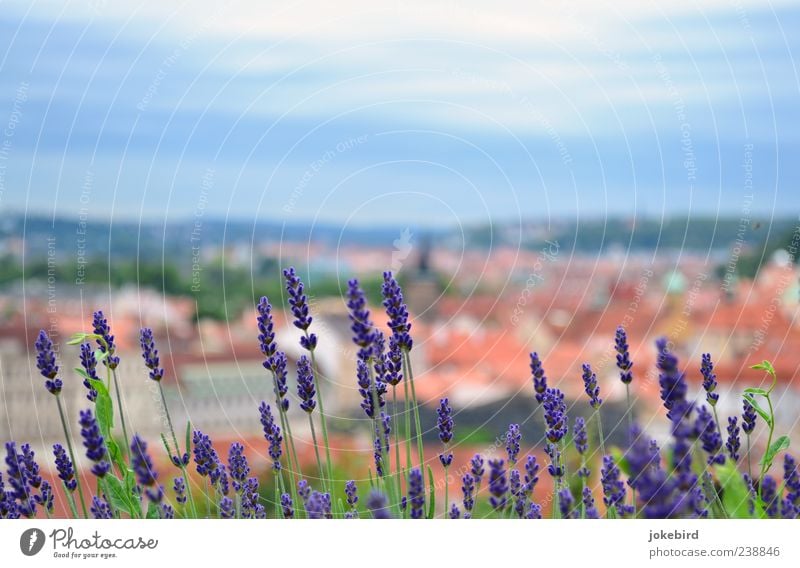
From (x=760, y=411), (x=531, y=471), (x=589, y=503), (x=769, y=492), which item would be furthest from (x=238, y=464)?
(x=769, y=492)

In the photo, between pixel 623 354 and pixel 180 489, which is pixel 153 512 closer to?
pixel 180 489

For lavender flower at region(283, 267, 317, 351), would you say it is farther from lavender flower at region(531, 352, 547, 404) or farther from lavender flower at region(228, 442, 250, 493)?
lavender flower at region(531, 352, 547, 404)

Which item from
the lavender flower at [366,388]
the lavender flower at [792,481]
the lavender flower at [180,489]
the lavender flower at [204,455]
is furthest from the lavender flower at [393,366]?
the lavender flower at [792,481]

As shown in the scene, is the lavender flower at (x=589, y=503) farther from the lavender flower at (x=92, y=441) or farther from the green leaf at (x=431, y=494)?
the lavender flower at (x=92, y=441)

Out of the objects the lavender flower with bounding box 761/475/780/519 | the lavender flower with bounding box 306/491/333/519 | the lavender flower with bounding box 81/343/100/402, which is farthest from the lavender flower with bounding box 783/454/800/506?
the lavender flower with bounding box 81/343/100/402
